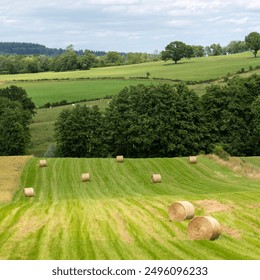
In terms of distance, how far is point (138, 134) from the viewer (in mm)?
73312

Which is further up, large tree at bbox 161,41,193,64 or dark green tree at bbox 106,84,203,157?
large tree at bbox 161,41,193,64

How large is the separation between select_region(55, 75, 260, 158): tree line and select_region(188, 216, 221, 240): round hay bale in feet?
167

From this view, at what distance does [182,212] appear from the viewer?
2238 cm

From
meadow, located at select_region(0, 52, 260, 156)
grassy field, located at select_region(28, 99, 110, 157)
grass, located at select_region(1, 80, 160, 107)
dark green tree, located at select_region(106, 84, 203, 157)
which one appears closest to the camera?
dark green tree, located at select_region(106, 84, 203, 157)

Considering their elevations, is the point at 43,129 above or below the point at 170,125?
below

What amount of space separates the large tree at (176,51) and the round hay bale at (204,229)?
549ft

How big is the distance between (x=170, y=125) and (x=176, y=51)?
119 metres

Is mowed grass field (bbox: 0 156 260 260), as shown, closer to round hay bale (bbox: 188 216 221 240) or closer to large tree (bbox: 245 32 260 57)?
round hay bale (bbox: 188 216 221 240)

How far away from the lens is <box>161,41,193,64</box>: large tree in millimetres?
183875

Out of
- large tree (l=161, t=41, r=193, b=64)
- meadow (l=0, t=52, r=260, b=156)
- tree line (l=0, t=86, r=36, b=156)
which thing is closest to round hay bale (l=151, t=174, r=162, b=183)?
tree line (l=0, t=86, r=36, b=156)

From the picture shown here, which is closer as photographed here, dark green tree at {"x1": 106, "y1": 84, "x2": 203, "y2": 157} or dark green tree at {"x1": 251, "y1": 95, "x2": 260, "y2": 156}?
dark green tree at {"x1": 251, "y1": 95, "x2": 260, "y2": 156}

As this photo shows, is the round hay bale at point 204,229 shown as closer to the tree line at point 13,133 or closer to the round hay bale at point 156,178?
the round hay bale at point 156,178

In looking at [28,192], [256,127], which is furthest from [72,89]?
[28,192]

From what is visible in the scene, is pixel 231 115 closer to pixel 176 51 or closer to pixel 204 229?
pixel 204 229
